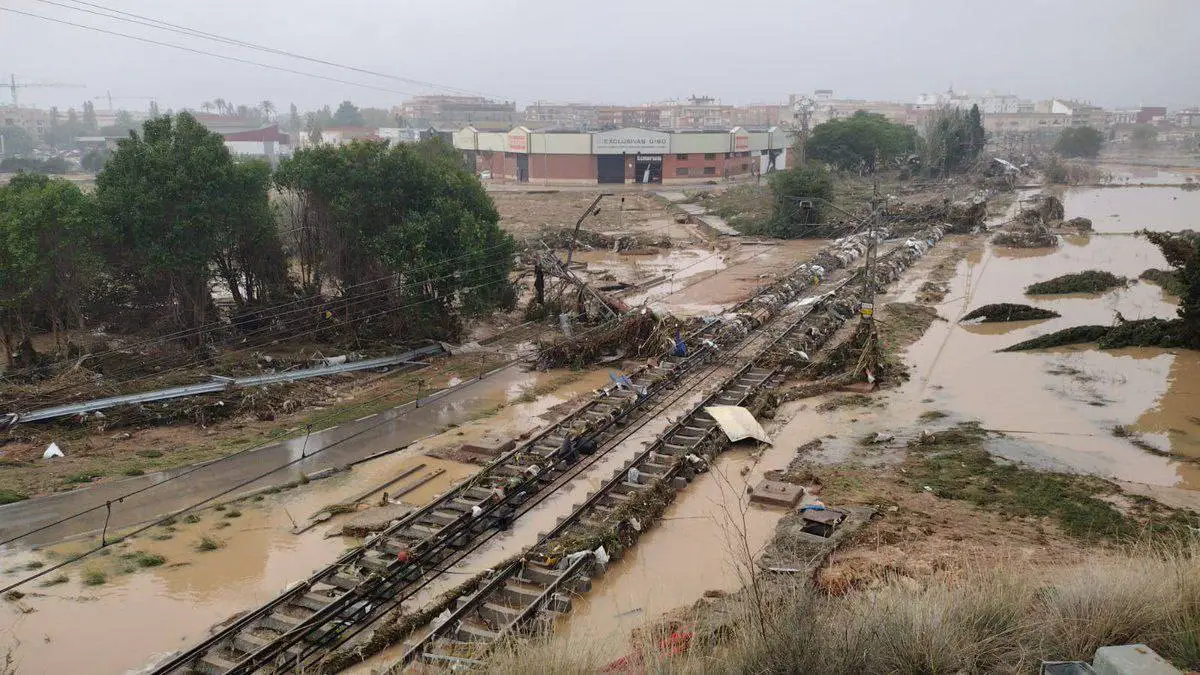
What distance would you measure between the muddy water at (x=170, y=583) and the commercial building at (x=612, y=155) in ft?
189

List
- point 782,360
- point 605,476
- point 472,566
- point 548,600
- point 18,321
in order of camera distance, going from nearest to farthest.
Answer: point 548,600 < point 472,566 < point 605,476 < point 18,321 < point 782,360

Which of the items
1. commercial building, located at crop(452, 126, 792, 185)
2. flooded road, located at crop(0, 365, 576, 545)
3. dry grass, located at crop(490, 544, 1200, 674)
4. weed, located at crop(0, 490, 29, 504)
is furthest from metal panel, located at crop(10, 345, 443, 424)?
commercial building, located at crop(452, 126, 792, 185)

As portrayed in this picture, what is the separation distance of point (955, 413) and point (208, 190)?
20.1 meters

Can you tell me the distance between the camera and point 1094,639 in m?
7.27

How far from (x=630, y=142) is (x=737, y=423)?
184 ft

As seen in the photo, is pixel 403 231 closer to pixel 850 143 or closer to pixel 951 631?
pixel 951 631

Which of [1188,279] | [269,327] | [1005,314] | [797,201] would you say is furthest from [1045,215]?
[269,327]

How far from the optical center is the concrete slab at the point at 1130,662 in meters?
6.47

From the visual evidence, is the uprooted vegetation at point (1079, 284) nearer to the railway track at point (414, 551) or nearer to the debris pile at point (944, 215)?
the debris pile at point (944, 215)

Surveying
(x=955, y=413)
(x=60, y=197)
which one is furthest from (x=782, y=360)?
(x=60, y=197)

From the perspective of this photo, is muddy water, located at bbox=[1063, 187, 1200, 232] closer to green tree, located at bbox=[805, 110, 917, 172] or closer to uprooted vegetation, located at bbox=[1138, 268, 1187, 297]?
green tree, located at bbox=[805, 110, 917, 172]

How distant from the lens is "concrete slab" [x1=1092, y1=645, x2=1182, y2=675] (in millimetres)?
6469

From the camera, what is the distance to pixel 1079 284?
34344mm

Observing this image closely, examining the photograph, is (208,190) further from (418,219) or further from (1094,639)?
(1094,639)
